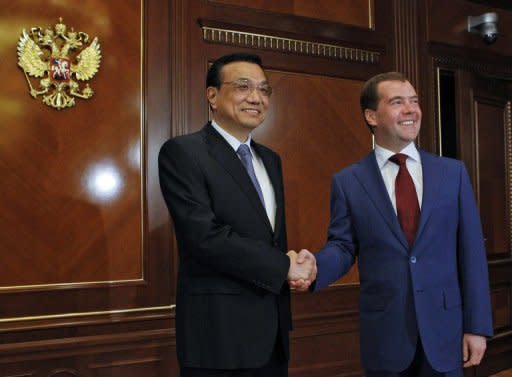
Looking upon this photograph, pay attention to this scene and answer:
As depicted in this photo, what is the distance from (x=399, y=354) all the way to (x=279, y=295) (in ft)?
1.40

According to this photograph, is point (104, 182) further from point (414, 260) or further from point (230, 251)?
point (414, 260)

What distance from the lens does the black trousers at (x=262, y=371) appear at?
72.0 inches

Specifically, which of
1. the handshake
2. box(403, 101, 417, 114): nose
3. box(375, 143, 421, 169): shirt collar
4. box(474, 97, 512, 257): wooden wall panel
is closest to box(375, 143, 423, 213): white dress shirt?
box(375, 143, 421, 169): shirt collar

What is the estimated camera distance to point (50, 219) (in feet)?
9.37

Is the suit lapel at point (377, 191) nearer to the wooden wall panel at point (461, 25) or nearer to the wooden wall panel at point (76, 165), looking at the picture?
the wooden wall panel at point (76, 165)

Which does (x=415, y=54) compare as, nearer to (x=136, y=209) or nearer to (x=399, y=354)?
(x=136, y=209)

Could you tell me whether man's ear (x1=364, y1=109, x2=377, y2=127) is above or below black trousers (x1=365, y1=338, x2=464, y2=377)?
above

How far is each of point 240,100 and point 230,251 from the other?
57 centimetres

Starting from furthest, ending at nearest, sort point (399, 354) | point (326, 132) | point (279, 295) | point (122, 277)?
1. point (326, 132)
2. point (122, 277)
3. point (279, 295)
4. point (399, 354)

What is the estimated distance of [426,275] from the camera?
71.6 inches

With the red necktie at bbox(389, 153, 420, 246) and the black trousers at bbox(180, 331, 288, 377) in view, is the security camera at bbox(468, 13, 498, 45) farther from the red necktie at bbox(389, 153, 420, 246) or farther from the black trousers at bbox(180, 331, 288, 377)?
the black trousers at bbox(180, 331, 288, 377)

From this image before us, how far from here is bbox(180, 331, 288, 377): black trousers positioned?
183cm

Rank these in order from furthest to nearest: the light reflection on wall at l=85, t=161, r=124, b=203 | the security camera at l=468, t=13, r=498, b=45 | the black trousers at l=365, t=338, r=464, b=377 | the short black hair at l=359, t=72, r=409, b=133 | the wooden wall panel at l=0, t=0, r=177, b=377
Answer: the security camera at l=468, t=13, r=498, b=45 < the light reflection on wall at l=85, t=161, r=124, b=203 < the wooden wall panel at l=0, t=0, r=177, b=377 < the short black hair at l=359, t=72, r=409, b=133 < the black trousers at l=365, t=338, r=464, b=377

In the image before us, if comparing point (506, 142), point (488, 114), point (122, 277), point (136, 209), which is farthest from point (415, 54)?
point (122, 277)
